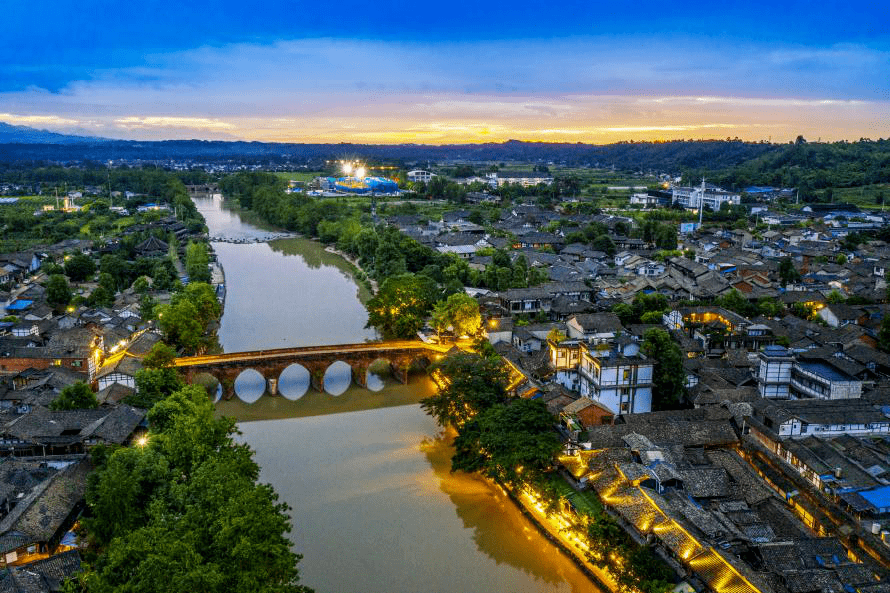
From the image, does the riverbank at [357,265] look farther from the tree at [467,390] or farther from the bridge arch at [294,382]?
the tree at [467,390]

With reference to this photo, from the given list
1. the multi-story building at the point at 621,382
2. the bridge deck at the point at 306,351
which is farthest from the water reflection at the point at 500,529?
the bridge deck at the point at 306,351

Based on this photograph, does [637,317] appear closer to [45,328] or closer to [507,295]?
[507,295]

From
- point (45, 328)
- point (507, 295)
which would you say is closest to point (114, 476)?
point (45, 328)

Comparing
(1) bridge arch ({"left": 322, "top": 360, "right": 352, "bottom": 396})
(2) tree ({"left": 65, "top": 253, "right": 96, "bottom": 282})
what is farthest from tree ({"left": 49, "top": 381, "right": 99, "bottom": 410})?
(2) tree ({"left": 65, "top": 253, "right": 96, "bottom": 282})

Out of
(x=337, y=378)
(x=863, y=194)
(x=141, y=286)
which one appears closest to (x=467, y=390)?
(x=337, y=378)

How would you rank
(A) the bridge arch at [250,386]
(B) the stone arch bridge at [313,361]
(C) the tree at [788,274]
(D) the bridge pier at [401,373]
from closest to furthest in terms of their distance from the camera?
(B) the stone arch bridge at [313,361], (A) the bridge arch at [250,386], (D) the bridge pier at [401,373], (C) the tree at [788,274]

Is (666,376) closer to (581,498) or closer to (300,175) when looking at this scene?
(581,498)
